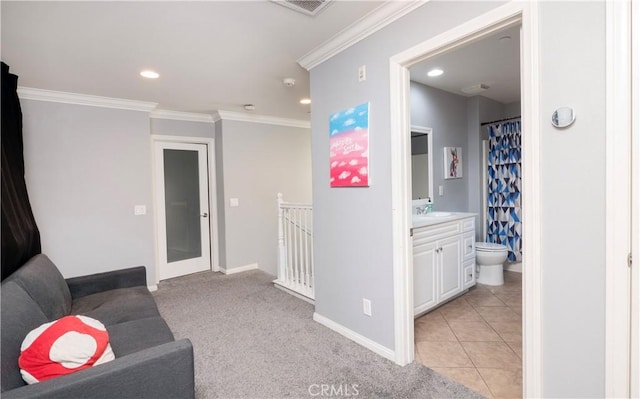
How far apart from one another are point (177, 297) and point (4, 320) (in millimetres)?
2416

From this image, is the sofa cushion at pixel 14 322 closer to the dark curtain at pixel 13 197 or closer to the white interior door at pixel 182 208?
the dark curtain at pixel 13 197

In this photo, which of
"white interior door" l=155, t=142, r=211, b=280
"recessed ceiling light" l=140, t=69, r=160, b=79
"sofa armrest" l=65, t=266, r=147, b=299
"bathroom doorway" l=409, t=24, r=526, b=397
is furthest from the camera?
"white interior door" l=155, t=142, r=211, b=280

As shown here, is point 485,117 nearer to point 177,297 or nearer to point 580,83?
point 580,83

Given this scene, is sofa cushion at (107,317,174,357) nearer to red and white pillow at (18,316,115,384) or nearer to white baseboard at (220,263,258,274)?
red and white pillow at (18,316,115,384)

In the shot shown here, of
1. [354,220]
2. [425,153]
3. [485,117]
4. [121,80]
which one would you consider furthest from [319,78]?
[485,117]

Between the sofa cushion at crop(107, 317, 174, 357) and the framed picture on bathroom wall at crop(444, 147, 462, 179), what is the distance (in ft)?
11.6

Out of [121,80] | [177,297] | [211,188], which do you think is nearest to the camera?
[121,80]

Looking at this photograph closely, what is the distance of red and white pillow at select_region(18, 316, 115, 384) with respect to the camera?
130cm

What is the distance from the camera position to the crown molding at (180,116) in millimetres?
4410

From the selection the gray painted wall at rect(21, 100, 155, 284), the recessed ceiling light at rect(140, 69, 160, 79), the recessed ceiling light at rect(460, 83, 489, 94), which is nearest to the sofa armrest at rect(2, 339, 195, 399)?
the recessed ceiling light at rect(140, 69, 160, 79)

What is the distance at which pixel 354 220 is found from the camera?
8.19 feet

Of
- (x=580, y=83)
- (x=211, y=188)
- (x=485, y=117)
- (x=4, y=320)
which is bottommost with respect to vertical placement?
(x=4, y=320)

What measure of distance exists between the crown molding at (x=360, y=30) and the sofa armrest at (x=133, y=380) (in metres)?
2.27

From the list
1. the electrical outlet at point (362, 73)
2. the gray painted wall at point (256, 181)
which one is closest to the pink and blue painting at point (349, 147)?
the electrical outlet at point (362, 73)
